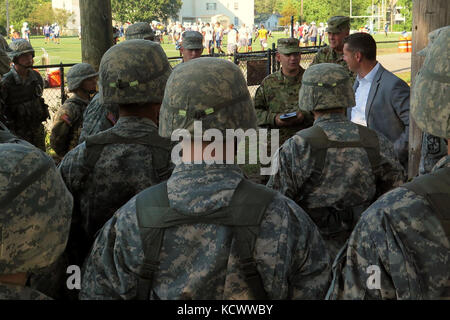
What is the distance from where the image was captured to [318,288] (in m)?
2.19

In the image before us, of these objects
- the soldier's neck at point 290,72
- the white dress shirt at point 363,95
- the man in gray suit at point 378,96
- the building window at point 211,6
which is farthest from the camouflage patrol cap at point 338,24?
the building window at point 211,6

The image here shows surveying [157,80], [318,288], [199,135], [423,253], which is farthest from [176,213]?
[157,80]

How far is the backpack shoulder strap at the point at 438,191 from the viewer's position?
1.89 m

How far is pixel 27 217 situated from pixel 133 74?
1914 mm

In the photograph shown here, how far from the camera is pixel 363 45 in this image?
554 cm

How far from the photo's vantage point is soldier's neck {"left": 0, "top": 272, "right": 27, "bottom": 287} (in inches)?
67.8

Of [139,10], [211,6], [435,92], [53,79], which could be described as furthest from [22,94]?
[211,6]

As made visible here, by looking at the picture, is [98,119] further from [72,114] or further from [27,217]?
[27,217]

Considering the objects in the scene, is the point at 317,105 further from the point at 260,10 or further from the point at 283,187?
the point at 260,10

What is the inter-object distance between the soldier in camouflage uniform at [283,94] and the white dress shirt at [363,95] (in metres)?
0.97

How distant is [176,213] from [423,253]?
833 millimetres

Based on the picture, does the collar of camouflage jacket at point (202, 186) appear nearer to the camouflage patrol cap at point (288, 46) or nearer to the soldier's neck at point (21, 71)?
the camouflage patrol cap at point (288, 46)

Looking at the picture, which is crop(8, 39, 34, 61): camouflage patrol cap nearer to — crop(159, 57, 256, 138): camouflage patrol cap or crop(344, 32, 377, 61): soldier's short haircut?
crop(344, 32, 377, 61): soldier's short haircut

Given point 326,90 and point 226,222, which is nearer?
Result: point 226,222
